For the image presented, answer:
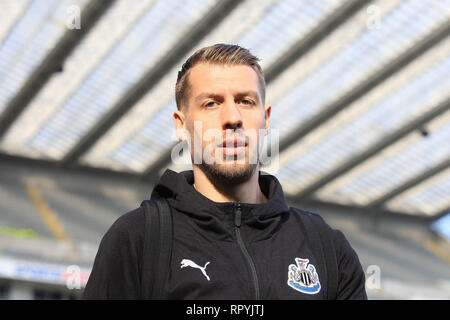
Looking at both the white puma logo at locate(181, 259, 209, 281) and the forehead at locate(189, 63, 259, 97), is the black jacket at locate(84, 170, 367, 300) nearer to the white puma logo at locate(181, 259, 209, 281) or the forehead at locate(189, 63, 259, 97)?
the white puma logo at locate(181, 259, 209, 281)

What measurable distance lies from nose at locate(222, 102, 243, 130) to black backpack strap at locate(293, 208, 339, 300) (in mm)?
349

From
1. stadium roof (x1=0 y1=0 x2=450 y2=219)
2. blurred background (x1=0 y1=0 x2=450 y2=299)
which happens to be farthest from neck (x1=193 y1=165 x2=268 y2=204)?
stadium roof (x1=0 y1=0 x2=450 y2=219)

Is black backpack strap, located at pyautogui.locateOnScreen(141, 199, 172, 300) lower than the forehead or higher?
lower

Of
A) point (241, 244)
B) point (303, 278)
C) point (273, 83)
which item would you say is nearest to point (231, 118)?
point (241, 244)

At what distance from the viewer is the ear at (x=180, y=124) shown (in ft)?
9.02

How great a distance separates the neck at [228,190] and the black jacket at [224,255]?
0.16 ft

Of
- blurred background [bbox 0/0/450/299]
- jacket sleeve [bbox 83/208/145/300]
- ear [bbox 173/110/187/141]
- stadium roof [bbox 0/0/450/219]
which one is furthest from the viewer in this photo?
blurred background [bbox 0/0/450/299]

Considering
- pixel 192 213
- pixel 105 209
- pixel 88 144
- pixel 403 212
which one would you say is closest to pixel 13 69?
pixel 88 144

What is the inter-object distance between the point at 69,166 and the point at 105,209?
1.24m

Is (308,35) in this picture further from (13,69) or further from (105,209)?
(105,209)

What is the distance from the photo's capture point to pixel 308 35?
14.9 metres

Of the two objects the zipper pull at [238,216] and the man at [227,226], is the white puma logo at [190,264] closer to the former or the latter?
the man at [227,226]

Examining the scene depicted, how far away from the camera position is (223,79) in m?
2.64

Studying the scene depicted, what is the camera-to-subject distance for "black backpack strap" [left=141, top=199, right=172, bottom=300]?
7.79ft
